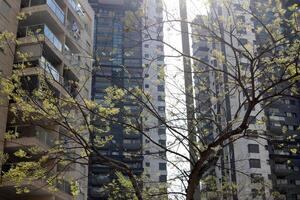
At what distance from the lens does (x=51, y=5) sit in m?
28.2

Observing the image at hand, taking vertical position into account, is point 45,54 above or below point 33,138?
above


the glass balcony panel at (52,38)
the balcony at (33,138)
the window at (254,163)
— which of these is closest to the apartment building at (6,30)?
the balcony at (33,138)

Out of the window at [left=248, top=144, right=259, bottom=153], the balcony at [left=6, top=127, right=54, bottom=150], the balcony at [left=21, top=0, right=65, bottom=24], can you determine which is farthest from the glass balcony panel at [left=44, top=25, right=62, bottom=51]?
the window at [left=248, top=144, right=259, bottom=153]

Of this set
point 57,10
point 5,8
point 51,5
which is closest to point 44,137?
point 5,8

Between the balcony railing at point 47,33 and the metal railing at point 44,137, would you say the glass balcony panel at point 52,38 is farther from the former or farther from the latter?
the metal railing at point 44,137

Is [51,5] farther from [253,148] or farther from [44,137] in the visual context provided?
[253,148]

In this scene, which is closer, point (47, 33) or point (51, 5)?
Answer: point (47, 33)

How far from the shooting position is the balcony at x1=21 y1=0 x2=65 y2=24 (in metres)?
28.0

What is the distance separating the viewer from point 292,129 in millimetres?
54812

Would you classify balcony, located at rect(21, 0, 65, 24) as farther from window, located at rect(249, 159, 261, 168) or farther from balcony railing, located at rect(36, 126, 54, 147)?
window, located at rect(249, 159, 261, 168)

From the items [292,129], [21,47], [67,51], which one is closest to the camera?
[21,47]

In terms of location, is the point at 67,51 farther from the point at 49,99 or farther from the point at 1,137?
the point at 49,99

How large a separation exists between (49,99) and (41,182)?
1492cm

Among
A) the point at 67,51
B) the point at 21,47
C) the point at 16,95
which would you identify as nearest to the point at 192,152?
the point at 16,95
